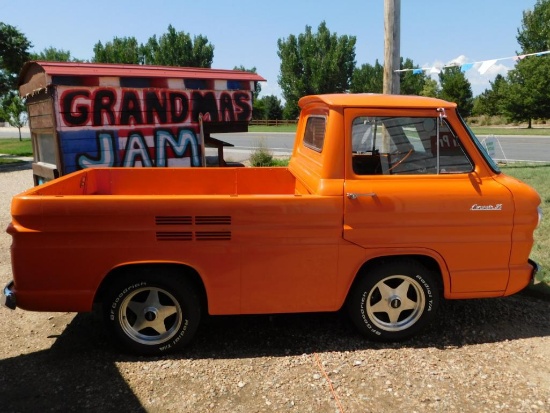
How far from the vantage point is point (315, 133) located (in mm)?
4055

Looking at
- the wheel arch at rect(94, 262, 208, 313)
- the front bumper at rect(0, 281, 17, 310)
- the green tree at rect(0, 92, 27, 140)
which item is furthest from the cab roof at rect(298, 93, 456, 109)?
the green tree at rect(0, 92, 27, 140)

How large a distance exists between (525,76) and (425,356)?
144 ft

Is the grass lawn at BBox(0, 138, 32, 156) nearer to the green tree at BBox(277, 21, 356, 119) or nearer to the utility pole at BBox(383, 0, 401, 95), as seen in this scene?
the utility pole at BBox(383, 0, 401, 95)

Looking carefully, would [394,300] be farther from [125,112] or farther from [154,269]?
[125,112]

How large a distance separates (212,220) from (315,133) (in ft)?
4.59

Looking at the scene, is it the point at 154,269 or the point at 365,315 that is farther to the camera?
the point at 365,315

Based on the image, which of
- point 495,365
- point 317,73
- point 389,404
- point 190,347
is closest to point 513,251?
point 495,365

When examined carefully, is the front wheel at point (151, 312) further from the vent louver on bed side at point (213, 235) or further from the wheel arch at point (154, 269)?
the vent louver on bed side at point (213, 235)

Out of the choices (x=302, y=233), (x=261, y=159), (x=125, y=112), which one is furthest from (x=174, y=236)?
(x=261, y=159)

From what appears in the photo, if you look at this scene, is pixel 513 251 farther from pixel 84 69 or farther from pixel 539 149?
pixel 539 149

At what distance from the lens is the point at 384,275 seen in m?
3.48

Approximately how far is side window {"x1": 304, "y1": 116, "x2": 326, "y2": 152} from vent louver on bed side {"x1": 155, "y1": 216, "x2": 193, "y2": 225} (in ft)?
4.11

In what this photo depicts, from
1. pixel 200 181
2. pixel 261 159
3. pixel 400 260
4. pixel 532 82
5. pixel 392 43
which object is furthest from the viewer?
pixel 532 82

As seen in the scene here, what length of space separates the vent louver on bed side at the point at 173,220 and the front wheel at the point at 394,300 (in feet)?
4.63
